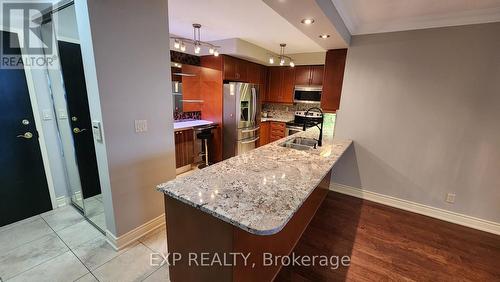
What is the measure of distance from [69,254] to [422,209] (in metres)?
3.96

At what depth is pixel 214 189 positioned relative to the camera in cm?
129

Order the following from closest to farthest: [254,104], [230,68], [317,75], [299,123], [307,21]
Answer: [307,21]
[230,68]
[254,104]
[317,75]
[299,123]

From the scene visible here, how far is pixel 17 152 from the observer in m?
2.12

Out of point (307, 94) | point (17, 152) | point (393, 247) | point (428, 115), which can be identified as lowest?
point (393, 247)

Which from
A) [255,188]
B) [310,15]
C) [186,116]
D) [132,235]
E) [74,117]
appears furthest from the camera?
[186,116]

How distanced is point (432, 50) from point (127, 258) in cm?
383

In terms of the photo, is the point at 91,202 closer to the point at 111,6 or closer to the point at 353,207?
the point at 111,6

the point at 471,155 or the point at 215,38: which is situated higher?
the point at 215,38

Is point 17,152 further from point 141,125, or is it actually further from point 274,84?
point 274,84

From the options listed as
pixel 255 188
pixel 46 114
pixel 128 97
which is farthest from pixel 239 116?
pixel 255 188

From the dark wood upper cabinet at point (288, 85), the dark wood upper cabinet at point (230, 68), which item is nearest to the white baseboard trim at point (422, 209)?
the dark wood upper cabinet at point (288, 85)

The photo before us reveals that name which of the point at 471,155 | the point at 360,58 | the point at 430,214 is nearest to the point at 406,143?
the point at 471,155

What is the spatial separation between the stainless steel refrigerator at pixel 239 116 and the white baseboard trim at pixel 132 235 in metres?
2.29

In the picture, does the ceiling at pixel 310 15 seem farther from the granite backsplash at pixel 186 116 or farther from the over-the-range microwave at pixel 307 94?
the granite backsplash at pixel 186 116
